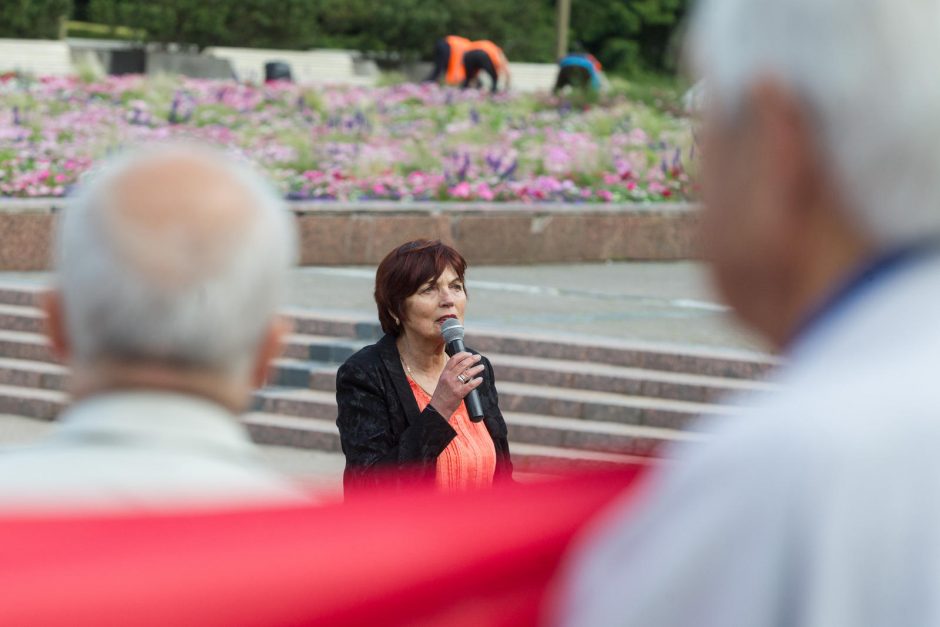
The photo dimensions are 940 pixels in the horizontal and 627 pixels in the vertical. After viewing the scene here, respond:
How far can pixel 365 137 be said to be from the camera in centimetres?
1886

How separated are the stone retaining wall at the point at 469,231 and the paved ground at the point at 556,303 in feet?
0.71

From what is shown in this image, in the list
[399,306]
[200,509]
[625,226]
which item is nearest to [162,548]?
[200,509]

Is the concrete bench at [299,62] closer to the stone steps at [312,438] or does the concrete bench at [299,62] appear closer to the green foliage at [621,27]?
the green foliage at [621,27]

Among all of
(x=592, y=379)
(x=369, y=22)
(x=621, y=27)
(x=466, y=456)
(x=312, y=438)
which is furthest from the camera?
(x=621, y=27)

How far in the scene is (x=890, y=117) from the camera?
1116 millimetres

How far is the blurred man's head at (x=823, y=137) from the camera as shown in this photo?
112 cm

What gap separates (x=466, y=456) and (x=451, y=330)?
0.47 metres

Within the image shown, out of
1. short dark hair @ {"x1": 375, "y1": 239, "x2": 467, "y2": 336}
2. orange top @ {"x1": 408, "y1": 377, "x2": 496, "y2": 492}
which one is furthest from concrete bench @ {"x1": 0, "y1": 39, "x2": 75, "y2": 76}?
orange top @ {"x1": 408, "y1": 377, "x2": 496, "y2": 492}

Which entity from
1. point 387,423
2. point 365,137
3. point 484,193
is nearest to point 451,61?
point 365,137

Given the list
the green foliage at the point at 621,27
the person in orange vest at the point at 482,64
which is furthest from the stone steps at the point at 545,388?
the green foliage at the point at 621,27

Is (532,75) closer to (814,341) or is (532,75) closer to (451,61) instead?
(451,61)

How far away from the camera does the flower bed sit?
625 inches

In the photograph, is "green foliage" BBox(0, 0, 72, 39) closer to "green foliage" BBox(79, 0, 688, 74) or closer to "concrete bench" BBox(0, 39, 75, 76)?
"green foliage" BBox(79, 0, 688, 74)

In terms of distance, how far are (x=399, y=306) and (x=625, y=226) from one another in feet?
36.2
